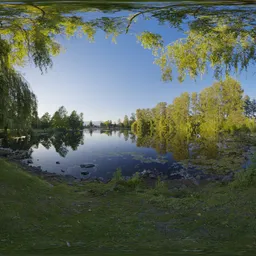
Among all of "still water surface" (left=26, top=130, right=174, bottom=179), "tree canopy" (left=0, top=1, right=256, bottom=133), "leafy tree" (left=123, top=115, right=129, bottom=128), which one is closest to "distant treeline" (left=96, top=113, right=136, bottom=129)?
"leafy tree" (left=123, top=115, right=129, bottom=128)

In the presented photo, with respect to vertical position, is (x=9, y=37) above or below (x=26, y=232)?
above

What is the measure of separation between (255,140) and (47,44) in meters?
4.19

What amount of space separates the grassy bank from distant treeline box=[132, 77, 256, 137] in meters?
1.13

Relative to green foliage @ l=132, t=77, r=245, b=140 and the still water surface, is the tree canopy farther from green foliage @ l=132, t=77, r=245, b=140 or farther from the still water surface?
the still water surface

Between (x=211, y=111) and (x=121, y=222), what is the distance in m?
2.23

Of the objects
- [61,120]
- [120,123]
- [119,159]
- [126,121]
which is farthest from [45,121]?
[119,159]

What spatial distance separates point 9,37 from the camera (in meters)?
3.01

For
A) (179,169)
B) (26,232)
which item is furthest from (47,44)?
(179,169)

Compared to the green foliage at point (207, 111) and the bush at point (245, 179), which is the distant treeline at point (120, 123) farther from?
the bush at point (245, 179)

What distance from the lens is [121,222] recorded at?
2074 mm

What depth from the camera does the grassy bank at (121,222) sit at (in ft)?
4.87

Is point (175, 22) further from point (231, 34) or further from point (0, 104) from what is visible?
point (0, 104)

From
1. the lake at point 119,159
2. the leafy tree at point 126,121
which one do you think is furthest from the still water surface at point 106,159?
the leafy tree at point 126,121

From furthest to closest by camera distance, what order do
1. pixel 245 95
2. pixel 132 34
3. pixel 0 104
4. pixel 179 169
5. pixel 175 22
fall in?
pixel 179 169
pixel 0 104
pixel 245 95
pixel 132 34
pixel 175 22
